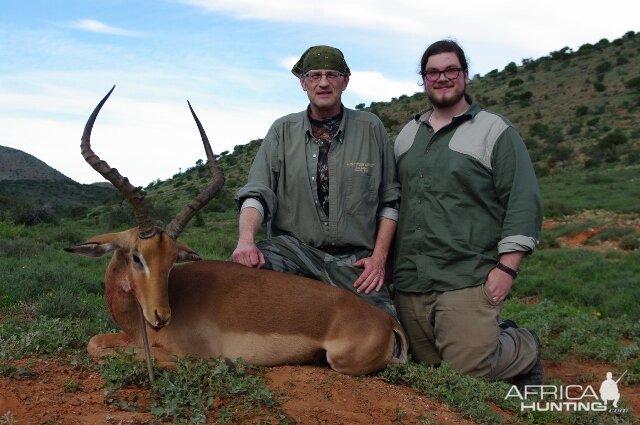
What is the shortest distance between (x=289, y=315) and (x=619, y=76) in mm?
51483

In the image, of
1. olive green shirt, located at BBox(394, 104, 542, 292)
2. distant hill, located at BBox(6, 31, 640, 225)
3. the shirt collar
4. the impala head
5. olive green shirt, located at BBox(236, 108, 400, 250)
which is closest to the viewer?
the impala head

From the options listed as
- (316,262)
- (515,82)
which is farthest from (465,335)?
(515,82)

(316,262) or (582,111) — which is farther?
(582,111)

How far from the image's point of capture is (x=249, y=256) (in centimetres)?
605

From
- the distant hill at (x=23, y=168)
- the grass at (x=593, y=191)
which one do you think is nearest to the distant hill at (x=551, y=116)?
the distant hill at (x=23, y=168)

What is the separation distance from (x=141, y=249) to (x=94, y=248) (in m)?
0.45

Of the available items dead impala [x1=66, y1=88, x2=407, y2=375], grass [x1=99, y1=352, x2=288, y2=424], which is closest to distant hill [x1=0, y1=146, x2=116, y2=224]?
dead impala [x1=66, y1=88, x2=407, y2=375]

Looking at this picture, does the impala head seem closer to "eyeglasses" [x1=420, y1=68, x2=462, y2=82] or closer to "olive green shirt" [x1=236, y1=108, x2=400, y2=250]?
"olive green shirt" [x1=236, y1=108, x2=400, y2=250]

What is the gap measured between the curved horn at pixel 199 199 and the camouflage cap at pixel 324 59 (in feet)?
4.32

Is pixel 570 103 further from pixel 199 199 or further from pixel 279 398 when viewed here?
pixel 279 398

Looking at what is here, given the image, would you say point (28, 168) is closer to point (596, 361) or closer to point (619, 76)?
point (619, 76)

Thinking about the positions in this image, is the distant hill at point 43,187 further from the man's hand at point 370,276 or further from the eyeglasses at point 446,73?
the eyeglasses at point 446,73

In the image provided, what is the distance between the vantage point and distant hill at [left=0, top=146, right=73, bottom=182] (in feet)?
234

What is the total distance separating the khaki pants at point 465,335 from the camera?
609 cm
